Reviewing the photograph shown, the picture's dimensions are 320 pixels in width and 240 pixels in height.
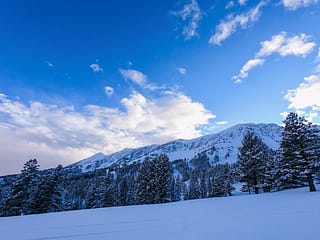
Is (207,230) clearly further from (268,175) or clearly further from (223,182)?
(223,182)

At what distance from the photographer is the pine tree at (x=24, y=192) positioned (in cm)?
2645

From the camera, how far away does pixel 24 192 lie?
2703 centimetres

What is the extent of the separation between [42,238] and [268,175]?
89.4 ft

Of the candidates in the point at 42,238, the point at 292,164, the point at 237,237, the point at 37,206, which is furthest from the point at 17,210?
the point at 292,164

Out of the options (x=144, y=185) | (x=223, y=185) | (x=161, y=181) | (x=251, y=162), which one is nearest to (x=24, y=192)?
(x=144, y=185)

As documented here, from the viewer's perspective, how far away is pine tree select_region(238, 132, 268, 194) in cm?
2577

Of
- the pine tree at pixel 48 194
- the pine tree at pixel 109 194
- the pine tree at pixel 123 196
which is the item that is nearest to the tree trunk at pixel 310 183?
the pine tree at pixel 109 194

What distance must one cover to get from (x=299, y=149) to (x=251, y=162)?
7633 mm

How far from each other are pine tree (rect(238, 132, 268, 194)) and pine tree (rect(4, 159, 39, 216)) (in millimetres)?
28157

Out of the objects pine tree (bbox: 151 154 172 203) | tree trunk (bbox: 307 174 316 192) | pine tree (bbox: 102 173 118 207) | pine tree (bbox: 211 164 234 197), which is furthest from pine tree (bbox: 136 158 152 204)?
tree trunk (bbox: 307 174 316 192)

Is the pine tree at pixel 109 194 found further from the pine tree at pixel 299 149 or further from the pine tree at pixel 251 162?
the pine tree at pixel 299 149

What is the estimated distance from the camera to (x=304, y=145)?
62.0ft

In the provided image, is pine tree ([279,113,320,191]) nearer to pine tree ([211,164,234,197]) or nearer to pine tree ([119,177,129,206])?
pine tree ([211,164,234,197])

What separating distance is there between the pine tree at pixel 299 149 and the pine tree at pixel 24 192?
30.8 m
